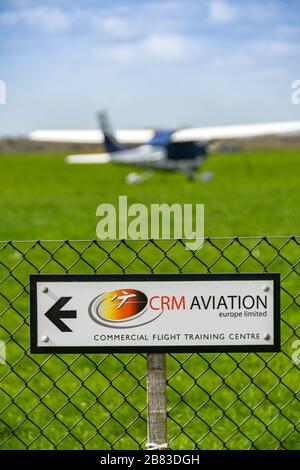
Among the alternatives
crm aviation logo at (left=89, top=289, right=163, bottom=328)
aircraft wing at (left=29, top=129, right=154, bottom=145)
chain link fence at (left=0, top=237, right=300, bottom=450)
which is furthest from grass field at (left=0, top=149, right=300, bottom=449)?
aircraft wing at (left=29, top=129, right=154, bottom=145)

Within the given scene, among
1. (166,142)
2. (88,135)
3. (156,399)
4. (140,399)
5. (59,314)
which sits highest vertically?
(88,135)

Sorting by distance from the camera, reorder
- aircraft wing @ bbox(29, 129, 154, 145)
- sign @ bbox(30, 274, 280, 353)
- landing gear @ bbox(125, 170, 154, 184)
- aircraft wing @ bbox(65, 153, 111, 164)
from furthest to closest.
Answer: aircraft wing @ bbox(29, 129, 154, 145) < aircraft wing @ bbox(65, 153, 111, 164) < landing gear @ bbox(125, 170, 154, 184) < sign @ bbox(30, 274, 280, 353)

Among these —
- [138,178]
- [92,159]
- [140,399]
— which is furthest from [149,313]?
[92,159]

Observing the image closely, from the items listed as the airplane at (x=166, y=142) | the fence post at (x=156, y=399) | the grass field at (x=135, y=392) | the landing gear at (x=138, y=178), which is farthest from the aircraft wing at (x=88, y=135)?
the fence post at (x=156, y=399)

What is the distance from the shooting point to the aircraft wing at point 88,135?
2522 inches

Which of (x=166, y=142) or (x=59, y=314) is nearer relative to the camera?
(x=59, y=314)

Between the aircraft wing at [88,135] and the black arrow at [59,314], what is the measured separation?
6018 centimetres

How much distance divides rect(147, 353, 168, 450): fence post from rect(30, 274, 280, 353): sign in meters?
0.18

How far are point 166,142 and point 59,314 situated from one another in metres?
54.6

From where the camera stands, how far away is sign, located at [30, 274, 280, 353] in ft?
12.2

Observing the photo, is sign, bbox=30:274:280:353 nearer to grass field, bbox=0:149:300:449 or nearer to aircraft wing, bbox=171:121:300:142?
grass field, bbox=0:149:300:449

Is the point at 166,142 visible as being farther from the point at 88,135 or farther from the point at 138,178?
the point at 88,135

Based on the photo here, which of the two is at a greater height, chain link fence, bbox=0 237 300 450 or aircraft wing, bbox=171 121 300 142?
aircraft wing, bbox=171 121 300 142

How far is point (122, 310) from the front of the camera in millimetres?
3730
